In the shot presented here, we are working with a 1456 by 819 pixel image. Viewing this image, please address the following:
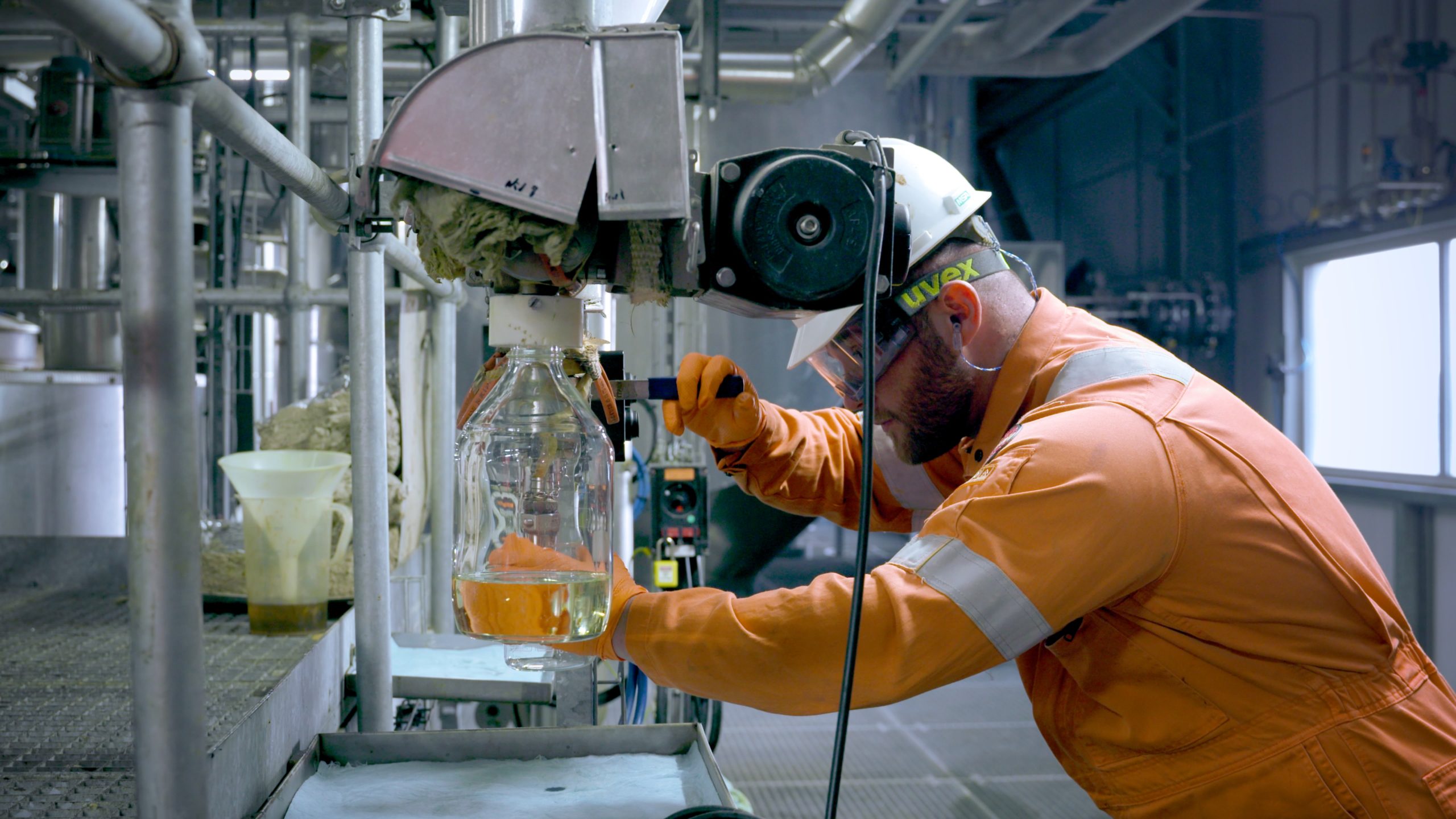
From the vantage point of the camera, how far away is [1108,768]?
1.00 meters

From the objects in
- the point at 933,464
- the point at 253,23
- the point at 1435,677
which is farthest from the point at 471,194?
the point at 253,23

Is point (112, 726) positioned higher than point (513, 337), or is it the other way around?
point (513, 337)

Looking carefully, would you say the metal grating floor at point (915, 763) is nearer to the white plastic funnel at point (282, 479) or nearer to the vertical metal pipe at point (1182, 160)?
the white plastic funnel at point (282, 479)

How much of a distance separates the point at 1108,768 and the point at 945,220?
63 cm

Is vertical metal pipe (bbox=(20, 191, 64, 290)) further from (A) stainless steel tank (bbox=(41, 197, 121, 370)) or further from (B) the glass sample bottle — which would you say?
(B) the glass sample bottle

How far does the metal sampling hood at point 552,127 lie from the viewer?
2.02ft

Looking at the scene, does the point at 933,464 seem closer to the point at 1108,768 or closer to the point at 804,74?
the point at 1108,768

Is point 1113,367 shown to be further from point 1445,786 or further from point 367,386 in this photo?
point 367,386

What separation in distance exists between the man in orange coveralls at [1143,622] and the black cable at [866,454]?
101 mm

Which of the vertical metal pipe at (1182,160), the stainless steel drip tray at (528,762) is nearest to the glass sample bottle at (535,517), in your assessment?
the stainless steel drip tray at (528,762)

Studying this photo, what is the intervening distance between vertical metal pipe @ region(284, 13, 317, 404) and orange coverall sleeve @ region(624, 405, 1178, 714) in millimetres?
1514

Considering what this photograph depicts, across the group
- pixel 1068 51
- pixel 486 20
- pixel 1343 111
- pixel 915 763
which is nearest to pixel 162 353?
pixel 486 20

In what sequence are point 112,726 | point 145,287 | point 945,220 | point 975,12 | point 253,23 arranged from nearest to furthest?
point 145,287, point 112,726, point 945,220, point 253,23, point 975,12

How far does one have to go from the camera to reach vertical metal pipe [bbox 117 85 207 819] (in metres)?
0.44
